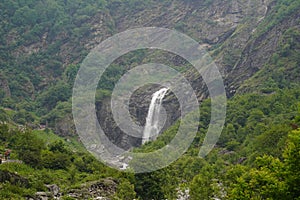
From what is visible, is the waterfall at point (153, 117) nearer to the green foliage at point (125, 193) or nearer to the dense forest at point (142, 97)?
the dense forest at point (142, 97)

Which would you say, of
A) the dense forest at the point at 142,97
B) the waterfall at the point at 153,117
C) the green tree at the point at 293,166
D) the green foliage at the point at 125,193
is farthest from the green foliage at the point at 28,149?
the waterfall at the point at 153,117

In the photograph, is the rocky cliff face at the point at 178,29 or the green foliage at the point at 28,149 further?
the rocky cliff face at the point at 178,29

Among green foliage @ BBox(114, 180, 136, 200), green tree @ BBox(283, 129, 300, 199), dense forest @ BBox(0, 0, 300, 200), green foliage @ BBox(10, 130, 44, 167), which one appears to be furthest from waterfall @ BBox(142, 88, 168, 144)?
green tree @ BBox(283, 129, 300, 199)

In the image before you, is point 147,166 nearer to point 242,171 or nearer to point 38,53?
point 242,171

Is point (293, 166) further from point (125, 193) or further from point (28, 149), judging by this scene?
point (28, 149)

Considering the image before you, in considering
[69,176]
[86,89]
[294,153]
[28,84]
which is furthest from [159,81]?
[294,153]

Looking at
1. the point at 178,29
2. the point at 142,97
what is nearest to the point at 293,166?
the point at 142,97
